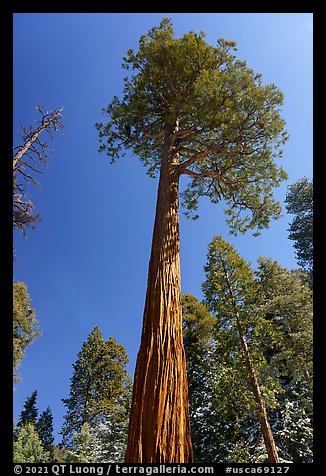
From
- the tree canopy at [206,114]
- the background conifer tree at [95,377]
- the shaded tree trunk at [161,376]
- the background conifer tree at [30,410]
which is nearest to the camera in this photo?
the shaded tree trunk at [161,376]

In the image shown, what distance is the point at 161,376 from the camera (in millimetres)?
3066

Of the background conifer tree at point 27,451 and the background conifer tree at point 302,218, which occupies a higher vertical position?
the background conifer tree at point 302,218

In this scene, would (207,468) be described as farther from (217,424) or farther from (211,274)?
(217,424)

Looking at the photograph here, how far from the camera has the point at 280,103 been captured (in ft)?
18.7

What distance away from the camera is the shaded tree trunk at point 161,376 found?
2.73 m

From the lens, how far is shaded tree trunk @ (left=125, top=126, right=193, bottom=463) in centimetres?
273

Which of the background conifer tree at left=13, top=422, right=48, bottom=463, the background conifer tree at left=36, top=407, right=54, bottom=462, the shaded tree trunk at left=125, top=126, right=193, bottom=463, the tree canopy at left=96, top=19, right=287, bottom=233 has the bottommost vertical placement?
the background conifer tree at left=36, top=407, right=54, bottom=462

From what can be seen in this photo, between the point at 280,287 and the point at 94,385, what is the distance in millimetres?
10867

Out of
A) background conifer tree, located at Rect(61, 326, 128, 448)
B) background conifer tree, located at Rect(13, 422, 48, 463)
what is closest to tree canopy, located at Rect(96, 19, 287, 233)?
background conifer tree, located at Rect(13, 422, 48, 463)

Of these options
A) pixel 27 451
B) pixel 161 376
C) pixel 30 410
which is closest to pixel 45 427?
pixel 30 410

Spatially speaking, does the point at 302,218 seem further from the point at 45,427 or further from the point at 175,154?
the point at 45,427

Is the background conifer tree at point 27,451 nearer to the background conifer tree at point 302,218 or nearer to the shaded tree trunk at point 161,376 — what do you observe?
the shaded tree trunk at point 161,376

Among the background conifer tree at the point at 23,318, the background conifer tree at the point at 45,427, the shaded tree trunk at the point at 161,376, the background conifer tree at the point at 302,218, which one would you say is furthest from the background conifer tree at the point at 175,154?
the background conifer tree at the point at 45,427

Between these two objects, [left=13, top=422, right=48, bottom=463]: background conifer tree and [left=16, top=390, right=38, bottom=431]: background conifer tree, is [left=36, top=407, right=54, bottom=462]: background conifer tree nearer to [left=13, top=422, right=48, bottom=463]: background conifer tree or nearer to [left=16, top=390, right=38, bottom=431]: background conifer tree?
[left=16, top=390, right=38, bottom=431]: background conifer tree
